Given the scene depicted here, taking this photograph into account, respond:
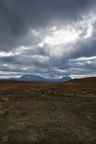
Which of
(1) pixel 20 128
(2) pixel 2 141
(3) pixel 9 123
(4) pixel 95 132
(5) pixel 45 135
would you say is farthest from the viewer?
(3) pixel 9 123

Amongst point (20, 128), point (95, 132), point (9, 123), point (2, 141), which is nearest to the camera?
point (2, 141)

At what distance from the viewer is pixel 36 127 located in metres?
9.46

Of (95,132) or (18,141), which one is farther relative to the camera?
(95,132)

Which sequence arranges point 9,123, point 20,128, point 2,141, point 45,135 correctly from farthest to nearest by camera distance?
point 9,123, point 20,128, point 45,135, point 2,141

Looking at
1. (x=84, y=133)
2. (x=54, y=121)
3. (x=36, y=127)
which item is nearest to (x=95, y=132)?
(x=84, y=133)

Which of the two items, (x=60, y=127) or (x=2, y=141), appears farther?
(x=60, y=127)

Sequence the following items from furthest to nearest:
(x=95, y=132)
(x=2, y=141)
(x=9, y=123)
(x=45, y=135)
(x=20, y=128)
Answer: (x=9, y=123) → (x=20, y=128) → (x=95, y=132) → (x=45, y=135) → (x=2, y=141)

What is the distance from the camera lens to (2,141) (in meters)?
7.31

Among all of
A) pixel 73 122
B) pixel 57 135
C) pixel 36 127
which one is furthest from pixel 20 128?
pixel 73 122

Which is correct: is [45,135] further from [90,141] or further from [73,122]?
[73,122]

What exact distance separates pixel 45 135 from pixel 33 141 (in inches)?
37.9

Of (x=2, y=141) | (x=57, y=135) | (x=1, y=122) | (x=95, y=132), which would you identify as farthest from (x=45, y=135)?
(x=1, y=122)

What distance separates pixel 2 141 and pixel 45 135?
2.54 m

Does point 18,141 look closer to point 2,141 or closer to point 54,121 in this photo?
point 2,141
